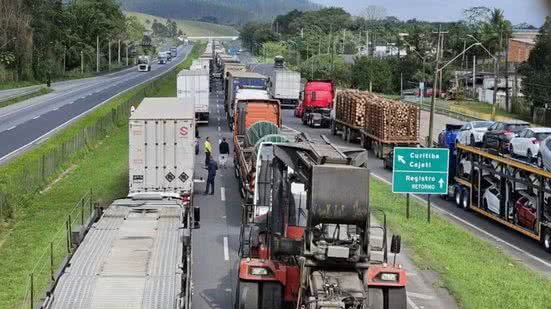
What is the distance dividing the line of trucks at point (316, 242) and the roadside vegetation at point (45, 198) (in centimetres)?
587

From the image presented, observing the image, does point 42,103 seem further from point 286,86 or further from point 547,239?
point 547,239

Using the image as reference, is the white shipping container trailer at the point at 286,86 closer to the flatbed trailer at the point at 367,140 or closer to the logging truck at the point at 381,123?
the flatbed trailer at the point at 367,140

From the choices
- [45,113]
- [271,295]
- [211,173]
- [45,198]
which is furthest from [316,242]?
[45,113]

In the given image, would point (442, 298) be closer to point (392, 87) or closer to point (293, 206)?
point (293, 206)

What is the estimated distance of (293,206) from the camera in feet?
52.5

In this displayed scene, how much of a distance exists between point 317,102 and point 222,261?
45076mm

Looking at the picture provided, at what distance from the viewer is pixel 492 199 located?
34031 millimetres

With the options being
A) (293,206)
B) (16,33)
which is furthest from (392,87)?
(293,206)

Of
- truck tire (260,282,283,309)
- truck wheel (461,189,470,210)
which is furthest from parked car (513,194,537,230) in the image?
truck tire (260,282,283,309)

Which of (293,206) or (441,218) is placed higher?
(293,206)

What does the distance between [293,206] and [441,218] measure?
1903 centimetres

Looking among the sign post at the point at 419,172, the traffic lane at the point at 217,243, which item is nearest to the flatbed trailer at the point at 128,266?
the traffic lane at the point at 217,243

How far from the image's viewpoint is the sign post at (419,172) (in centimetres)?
2816

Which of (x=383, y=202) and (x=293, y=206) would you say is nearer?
(x=293, y=206)
